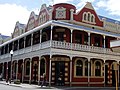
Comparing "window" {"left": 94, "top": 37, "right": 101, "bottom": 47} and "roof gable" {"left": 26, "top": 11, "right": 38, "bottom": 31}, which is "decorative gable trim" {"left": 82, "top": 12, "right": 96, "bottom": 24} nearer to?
"window" {"left": 94, "top": 37, "right": 101, "bottom": 47}

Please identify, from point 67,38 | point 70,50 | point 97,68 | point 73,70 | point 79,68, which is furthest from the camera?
point 97,68

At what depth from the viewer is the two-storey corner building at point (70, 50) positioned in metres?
28.1

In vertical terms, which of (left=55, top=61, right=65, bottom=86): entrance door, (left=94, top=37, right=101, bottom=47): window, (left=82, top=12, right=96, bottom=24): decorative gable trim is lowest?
(left=55, top=61, right=65, bottom=86): entrance door

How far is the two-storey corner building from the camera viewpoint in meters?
28.1

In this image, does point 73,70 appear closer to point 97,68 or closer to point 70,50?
point 70,50

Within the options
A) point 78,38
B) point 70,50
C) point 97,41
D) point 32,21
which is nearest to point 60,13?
point 78,38

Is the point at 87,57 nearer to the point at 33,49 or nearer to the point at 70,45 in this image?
the point at 70,45

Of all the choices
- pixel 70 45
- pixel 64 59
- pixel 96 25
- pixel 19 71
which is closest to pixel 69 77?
pixel 64 59

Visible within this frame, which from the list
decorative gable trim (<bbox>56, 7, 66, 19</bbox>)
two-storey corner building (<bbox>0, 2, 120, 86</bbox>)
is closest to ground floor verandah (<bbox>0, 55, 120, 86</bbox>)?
two-storey corner building (<bbox>0, 2, 120, 86</bbox>)

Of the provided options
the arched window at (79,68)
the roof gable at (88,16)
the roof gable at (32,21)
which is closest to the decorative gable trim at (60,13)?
the roof gable at (88,16)

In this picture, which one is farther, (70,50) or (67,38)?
(67,38)

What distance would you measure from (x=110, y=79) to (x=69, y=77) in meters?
8.08

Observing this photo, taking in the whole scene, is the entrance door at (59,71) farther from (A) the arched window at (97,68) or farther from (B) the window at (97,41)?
(B) the window at (97,41)

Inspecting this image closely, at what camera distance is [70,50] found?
91.4 feet
